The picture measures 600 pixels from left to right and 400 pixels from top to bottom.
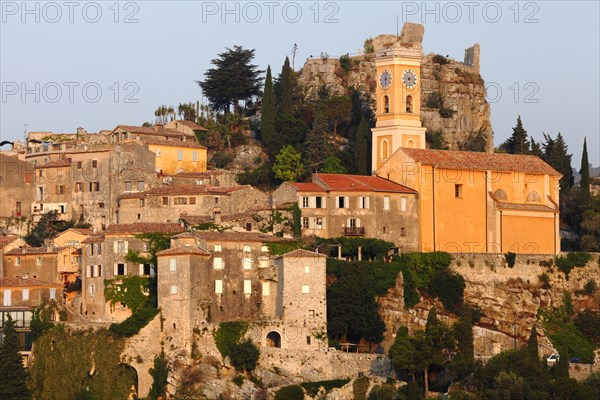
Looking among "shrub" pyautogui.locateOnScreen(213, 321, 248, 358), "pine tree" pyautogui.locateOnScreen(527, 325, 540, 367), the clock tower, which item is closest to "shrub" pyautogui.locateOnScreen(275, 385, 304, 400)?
"shrub" pyautogui.locateOnScreen(213, 321, 248, 358)

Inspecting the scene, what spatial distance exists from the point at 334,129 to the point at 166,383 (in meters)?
29.6

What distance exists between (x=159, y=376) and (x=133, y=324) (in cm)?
279

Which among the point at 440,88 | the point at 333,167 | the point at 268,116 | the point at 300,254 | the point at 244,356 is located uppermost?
the point at 440,88

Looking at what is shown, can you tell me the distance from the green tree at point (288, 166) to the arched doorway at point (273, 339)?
16846 mm

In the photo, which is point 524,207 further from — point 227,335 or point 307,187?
point 227,335

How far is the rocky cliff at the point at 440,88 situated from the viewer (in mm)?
111312

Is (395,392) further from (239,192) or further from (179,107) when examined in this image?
(179,107)

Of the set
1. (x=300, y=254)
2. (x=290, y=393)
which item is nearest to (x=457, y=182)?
(x=300, y=254)

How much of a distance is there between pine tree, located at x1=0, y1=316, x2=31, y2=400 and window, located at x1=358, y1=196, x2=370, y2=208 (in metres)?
19.6

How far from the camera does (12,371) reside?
80375mm

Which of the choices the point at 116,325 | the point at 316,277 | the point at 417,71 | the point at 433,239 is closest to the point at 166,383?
the point at 116,325

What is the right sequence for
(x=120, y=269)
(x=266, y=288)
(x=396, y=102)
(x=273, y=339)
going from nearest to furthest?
(x=273, y=339) → (x=266, y=288) → (x=120, y=269) → (x=396, y=102)

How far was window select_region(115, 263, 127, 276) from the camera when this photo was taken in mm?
85438

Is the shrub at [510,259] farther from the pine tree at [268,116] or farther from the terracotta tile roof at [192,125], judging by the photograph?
the terracotta tile roof at [192,125]
